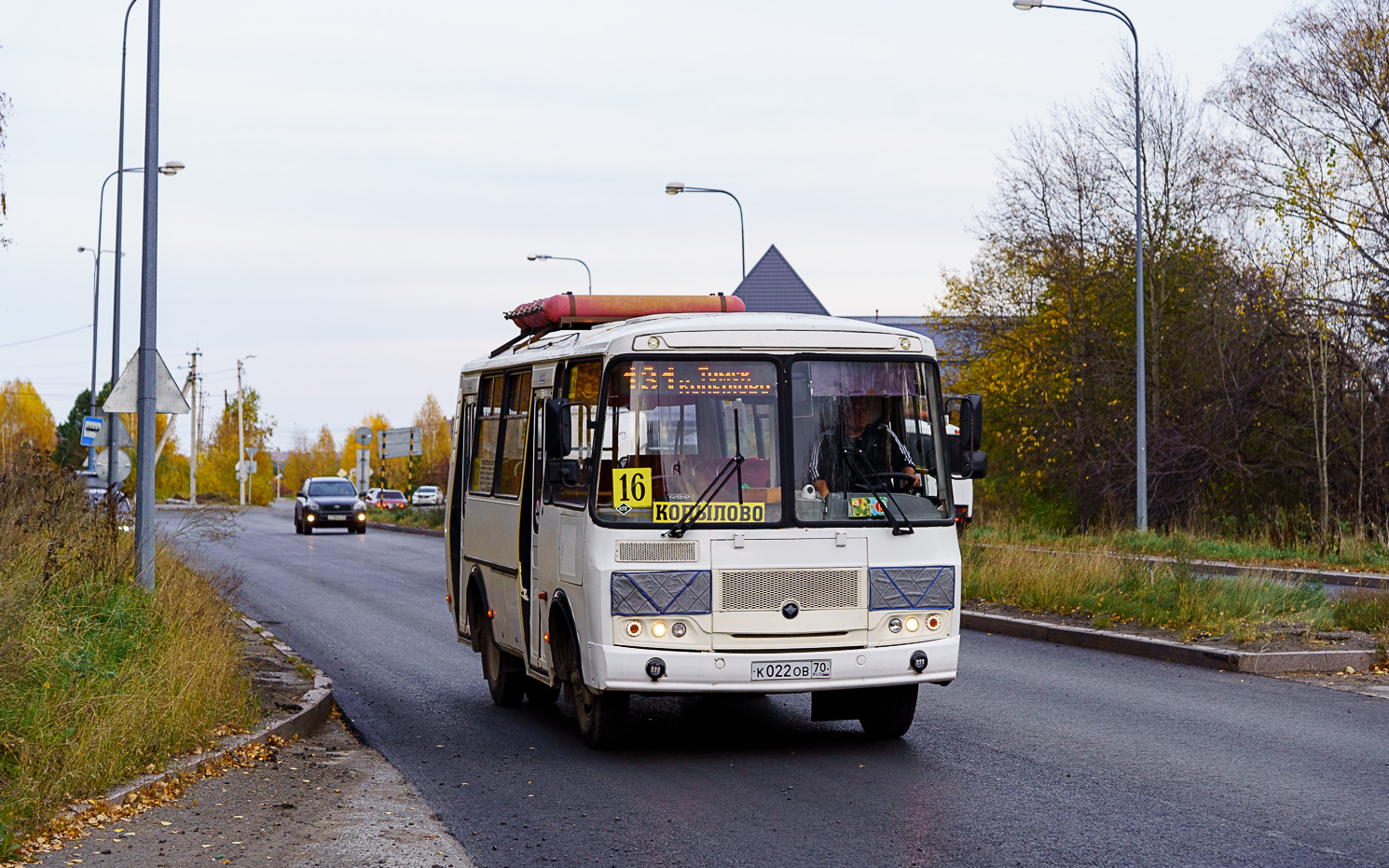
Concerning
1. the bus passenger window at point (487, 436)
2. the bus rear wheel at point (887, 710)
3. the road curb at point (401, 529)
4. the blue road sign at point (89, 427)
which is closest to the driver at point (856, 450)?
the bus rear wheel at point (887, 710)

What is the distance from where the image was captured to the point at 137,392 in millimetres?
13641

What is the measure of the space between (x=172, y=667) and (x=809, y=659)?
4.01 meters

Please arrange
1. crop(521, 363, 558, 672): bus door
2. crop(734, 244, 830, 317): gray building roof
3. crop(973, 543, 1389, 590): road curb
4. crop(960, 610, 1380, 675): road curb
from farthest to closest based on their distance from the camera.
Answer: crop(734, 244, 830, 317): gray building roof, crop(973, 543, 1389, 590): road curb, crop(960, 610, 1380, 675): road curb, crop(521, 363, 558, 672): bus door

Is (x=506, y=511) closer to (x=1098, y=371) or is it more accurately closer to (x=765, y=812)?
(x=765, y=812)

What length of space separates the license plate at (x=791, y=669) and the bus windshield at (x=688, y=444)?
32.0 inches

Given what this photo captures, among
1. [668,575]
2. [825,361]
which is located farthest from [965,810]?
[825,361]

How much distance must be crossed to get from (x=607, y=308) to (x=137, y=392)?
4.95 m

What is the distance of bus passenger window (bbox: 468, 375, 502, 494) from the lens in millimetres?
11406

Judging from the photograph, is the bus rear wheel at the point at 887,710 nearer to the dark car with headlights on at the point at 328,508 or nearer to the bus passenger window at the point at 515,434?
the bus passenger window at the point at 515,434

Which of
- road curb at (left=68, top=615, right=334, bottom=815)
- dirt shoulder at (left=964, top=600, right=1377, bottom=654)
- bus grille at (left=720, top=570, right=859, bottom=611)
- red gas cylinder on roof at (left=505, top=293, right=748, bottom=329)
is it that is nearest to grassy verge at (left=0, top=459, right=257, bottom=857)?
road curb at (left=68, top=615, right=334, bottom=815)

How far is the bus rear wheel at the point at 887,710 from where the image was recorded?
940 centimetres

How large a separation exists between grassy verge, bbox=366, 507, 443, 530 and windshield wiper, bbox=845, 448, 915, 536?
36.2 m

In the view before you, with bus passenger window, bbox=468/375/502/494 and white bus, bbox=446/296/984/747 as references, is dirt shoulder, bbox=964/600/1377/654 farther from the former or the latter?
bus passenger window, bbox=468/375/502/494

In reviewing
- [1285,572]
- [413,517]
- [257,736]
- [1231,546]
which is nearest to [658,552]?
[257,736]
